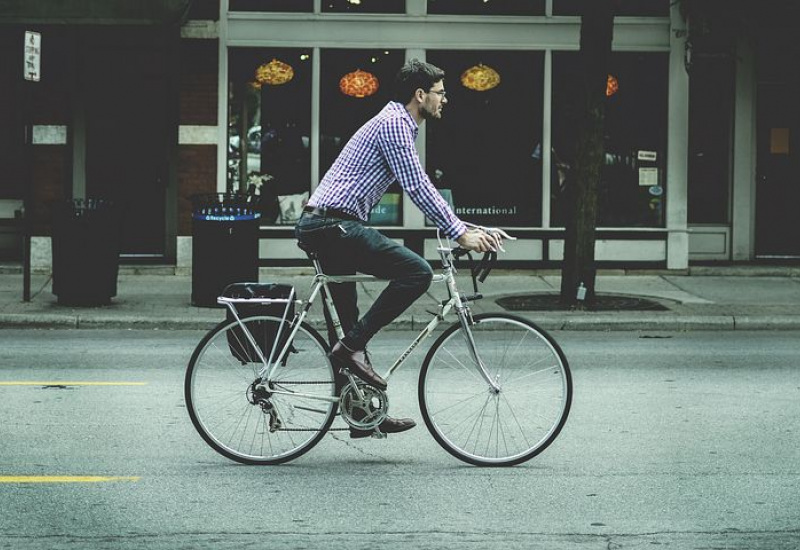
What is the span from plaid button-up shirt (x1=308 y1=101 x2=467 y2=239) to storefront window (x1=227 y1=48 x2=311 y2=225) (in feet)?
35.9

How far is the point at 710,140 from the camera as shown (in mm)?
18984

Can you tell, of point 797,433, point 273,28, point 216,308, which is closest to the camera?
point 797,433

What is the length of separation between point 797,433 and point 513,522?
2.73 meters

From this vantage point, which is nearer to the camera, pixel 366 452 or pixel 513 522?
pixel 513 522

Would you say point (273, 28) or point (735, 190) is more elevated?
point (273, 28)

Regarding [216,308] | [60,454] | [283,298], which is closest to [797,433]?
[283,298]

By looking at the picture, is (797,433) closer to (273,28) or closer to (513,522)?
(513,522)

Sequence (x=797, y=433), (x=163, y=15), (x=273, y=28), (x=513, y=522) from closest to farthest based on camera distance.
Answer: (x=513, y=522) → (x=797, y=433) → (x=163, y=15) → (x=273, y=28)

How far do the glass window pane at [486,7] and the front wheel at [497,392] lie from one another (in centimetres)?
1161

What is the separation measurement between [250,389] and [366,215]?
105cm

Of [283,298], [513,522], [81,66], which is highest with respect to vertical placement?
[81,66]

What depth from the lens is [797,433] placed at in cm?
→ 795

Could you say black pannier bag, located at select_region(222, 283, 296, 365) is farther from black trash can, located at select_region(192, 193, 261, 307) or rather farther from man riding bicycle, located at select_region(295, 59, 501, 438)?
black trash can, located at select_region(192, 193, 261, 307)

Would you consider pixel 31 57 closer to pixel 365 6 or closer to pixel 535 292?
pixel 365 6
